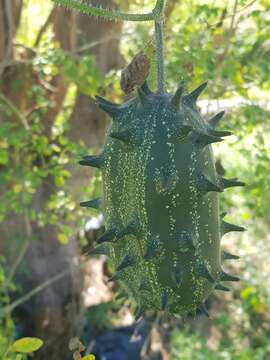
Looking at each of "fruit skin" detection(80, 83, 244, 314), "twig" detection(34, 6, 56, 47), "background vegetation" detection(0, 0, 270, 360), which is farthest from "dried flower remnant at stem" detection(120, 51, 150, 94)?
"twig" detection(34, 6, 56, 47)

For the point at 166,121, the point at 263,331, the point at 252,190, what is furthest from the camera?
the point at 263,331

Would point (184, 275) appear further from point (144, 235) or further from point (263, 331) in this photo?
point (263, 331)

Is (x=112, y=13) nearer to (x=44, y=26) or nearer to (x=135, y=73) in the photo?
(x=135, y=73)

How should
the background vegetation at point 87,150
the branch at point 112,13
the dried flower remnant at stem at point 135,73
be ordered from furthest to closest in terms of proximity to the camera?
the background vegetation at point 87,150
the dried flower remnant at stem at point 135,73
the branch at point 112,13

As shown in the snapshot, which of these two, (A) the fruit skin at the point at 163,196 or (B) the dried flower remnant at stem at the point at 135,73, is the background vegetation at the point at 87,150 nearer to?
(B) the dried flower remnant at stem at the point at 135,73

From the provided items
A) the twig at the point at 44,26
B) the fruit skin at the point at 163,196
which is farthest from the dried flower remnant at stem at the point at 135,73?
the twig at the point at 44,26

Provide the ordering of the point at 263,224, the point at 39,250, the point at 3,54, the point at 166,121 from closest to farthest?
the point at 166,121 < the point at 3,54 < the point at 39,250 < the point at 263,224

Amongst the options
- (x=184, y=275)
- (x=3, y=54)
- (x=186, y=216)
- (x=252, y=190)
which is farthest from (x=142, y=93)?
(x=3, y=54)

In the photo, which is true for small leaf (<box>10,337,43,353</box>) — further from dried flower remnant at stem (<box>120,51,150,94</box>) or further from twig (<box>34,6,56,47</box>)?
twig (<box>34,6,56,47</box>)
